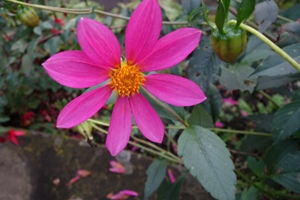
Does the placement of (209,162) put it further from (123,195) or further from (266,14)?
(123,195)

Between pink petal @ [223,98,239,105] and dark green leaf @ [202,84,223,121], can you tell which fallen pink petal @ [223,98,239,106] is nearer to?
pink petal @ [223,98,239,105]

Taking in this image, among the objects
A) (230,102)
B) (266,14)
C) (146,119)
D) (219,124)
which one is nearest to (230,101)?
(230,102)

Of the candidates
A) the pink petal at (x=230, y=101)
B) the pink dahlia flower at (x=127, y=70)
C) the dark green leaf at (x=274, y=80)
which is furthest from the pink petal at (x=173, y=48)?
the pink petal at (x=230, y=101)

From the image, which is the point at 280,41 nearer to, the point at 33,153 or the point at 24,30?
the point at 24,30

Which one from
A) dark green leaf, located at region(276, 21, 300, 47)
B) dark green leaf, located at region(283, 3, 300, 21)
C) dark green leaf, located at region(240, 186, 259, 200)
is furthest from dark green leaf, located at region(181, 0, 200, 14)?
dark green leaf, located at region(240, 186, 259, 200)

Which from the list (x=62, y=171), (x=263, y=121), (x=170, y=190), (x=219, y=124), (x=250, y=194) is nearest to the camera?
(x=250, y=194)

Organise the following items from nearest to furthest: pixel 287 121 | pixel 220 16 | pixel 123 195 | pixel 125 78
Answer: pixel 220 16 → pixel 125 78 → pixel 287 121 → pixel 123 195
